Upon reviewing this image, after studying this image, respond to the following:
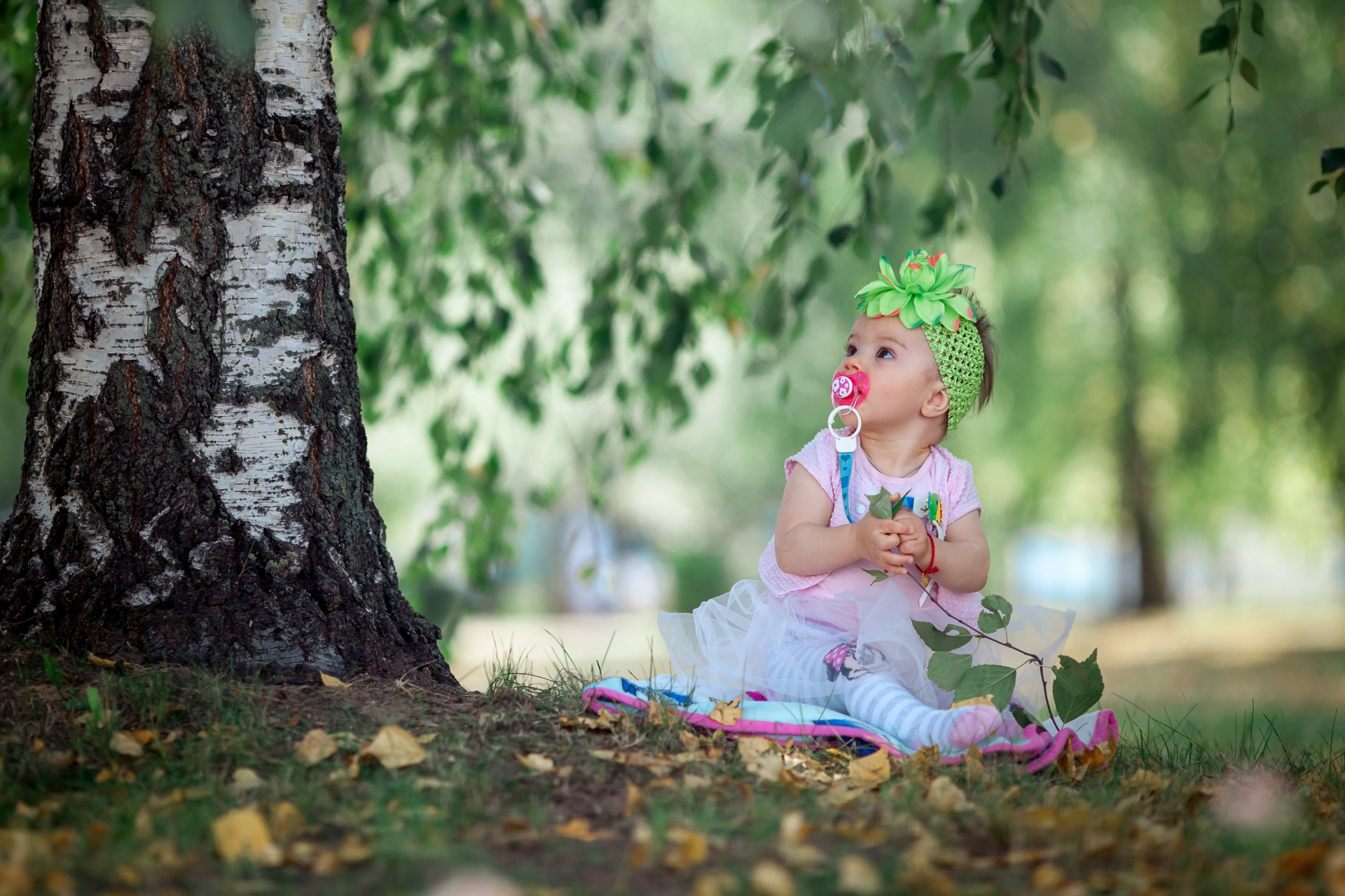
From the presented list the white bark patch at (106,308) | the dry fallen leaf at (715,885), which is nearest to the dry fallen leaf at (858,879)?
the dry fallen leaf at (715,885)

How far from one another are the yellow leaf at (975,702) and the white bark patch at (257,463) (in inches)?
53.2

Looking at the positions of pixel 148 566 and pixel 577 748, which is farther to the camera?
pixel 148 566

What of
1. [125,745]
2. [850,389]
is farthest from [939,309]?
[125,745]

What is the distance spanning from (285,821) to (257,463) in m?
0.84

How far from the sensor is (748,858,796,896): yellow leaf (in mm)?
1290

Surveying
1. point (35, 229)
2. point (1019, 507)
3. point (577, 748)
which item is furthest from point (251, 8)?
point (1019, 507)

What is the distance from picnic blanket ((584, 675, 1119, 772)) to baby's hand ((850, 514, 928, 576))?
0.32 metres

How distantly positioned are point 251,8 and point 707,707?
1.70 metres

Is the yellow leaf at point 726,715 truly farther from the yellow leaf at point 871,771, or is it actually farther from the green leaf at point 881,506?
the green leaf at point 881,506

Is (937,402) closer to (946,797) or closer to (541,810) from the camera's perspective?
(946,797)

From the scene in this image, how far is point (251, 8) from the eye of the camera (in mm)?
2182

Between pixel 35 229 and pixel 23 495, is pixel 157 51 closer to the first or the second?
pixel 35 229

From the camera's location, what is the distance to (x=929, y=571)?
228cm

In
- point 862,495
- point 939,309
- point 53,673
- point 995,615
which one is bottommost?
point 53,673
